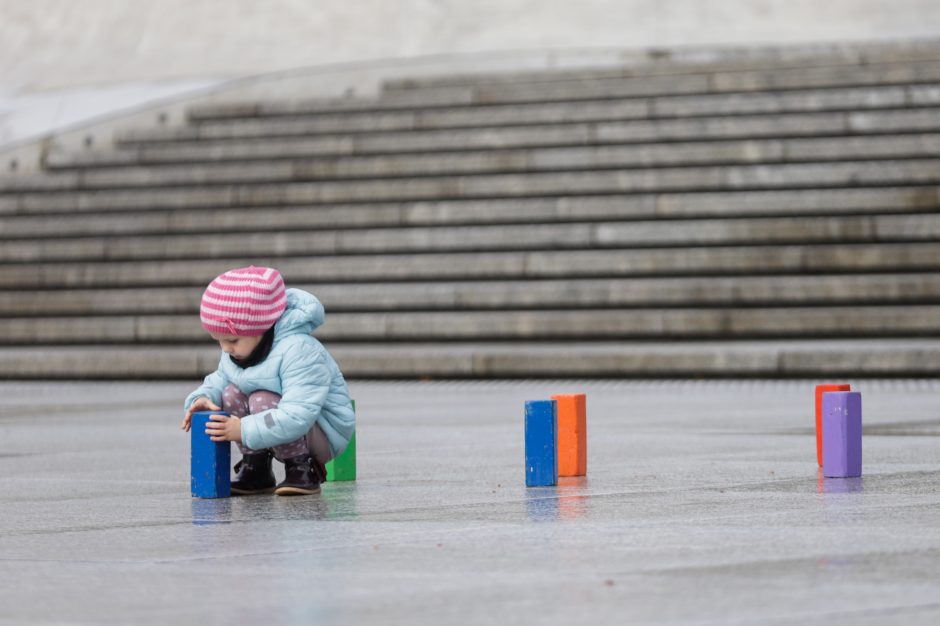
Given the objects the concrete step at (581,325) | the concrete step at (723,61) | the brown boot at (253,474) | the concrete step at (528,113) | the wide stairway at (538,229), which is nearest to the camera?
the brown boot at (253,474)

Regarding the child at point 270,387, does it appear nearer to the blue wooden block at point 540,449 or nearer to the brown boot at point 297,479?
the brown boot at point 297,479

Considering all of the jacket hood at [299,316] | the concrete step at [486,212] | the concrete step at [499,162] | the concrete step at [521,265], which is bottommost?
the jacket hood at [299,316]

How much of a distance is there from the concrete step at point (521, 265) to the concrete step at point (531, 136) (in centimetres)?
212

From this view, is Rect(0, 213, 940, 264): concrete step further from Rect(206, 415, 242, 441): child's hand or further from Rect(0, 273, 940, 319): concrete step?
Rect(206, 415, 242, 441): child's hand

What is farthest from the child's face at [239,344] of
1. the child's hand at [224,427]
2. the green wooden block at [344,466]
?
the green wooden block at [344,466]

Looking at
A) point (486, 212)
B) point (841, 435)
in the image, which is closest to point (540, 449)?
point (841, 435)

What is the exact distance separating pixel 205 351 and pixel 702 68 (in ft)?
25.0

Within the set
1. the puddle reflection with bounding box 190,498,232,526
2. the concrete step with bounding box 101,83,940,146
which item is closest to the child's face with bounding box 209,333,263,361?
the puddle reflection with bounding box 190,498,232,526

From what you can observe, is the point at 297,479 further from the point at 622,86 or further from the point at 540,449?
the point at 622,86

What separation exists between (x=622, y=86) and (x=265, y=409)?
14.6 m

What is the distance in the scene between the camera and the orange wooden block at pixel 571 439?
22.3 ft

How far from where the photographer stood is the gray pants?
244 inches

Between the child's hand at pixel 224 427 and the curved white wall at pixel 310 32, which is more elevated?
the curved white wall at pixel 310 32

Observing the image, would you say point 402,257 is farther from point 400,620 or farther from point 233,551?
point 400,620
